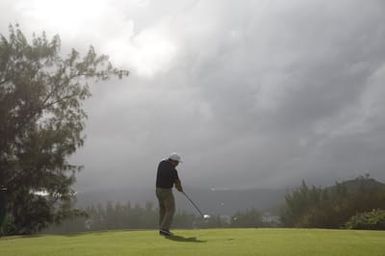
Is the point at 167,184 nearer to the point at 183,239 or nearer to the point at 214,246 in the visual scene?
the point at 183,239

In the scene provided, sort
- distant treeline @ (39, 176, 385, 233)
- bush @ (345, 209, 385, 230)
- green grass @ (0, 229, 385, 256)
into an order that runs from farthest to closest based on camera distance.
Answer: distant treeline @ (39, 176, 385, 233) < bush @ (345, 209, 385, 230) < green grass @ (0, 229, 385, 256)

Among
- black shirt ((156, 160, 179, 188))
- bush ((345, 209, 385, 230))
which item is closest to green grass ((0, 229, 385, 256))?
black shirt ((156, 160, 179, 188))

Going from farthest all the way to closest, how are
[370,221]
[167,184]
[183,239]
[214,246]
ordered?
[370,221] < [167,184] < [183,239] < [214,246]

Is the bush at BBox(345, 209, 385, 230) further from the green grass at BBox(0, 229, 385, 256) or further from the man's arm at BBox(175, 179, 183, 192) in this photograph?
the man's arm at BBox(175, 179, 183, 192)

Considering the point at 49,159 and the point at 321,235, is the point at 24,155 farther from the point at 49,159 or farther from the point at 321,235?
the point at 321,235

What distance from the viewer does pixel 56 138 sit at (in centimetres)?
4569

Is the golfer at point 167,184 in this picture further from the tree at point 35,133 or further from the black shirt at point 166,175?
the tree at point 35,133

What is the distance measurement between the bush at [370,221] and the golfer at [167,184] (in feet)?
46.0

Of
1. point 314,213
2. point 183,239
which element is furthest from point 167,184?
point 314,213

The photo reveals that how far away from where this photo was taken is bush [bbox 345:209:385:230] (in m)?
31.0

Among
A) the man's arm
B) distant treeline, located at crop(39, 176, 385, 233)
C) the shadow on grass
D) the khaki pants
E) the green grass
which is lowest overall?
the green grass

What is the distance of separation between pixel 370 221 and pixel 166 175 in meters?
15.2

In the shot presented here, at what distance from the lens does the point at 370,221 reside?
31.6 meters

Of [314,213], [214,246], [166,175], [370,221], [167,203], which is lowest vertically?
[214,246]
